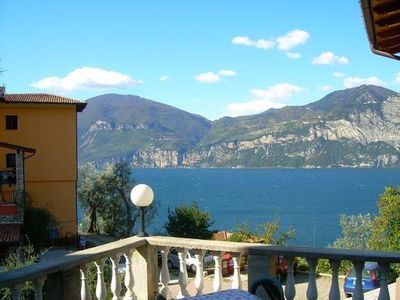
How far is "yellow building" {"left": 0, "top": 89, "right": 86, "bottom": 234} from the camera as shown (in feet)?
101

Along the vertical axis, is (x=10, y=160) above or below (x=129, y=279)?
above

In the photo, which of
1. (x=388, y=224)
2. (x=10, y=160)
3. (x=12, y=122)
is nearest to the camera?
(x=388, y=224)

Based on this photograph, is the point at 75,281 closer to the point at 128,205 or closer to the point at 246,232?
the point at 246,232

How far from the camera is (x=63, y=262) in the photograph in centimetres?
389

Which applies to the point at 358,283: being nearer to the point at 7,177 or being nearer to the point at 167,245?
the point at 167,245

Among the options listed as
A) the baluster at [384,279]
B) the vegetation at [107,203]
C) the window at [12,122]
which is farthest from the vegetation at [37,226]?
the baluster at [384,279]

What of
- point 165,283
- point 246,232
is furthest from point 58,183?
point 165,283

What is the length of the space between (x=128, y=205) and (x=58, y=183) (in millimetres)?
9526

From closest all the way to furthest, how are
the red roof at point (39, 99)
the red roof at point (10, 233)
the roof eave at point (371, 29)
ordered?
1. the roof eave at point (371, 29)
2. the red roof at point (10, 233)
3. the red roof at point (39, 99)

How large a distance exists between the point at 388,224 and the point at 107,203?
22531mm

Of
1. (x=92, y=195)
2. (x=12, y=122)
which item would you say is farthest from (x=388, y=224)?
(x=92, y=195)

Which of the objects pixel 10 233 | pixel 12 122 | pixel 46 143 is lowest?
pixel 10 233

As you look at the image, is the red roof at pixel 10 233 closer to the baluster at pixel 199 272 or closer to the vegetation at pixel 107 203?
the vegetation at pixel 107 203

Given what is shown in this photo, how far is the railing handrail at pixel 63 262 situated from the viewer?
3423 mm
